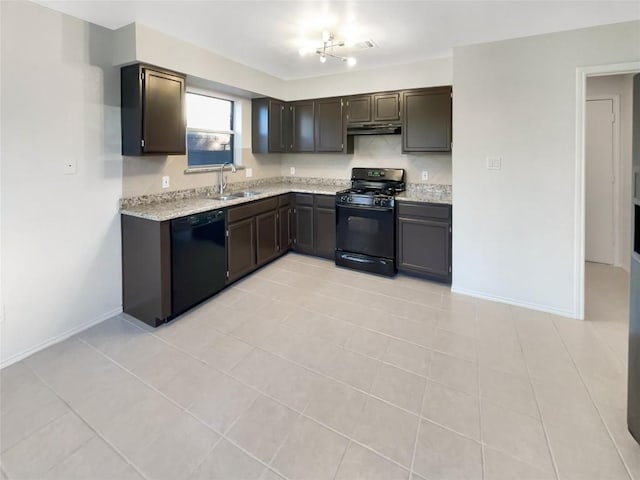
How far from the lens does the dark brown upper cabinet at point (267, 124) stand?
4.61 meters

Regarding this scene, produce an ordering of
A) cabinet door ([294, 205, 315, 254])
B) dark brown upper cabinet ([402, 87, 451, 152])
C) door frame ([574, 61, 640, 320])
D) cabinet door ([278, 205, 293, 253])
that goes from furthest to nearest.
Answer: cabinet door ([294, 205, 315, 254]), cabinet door ([278, 205, 293, 253]), dark brown upper cabinet ([402, 87, 451, 152]), door frame ([574, 61, 640, 320])

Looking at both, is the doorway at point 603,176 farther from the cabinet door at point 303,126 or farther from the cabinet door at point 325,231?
the cabinet door at point 303,126

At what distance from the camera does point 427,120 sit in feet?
12.8

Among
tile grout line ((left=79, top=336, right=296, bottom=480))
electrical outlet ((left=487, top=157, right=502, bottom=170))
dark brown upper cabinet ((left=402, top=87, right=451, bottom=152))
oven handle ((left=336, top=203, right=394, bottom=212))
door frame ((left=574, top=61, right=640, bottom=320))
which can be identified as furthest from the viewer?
oven handle ((left=336, top=203, right=394, bottom=212))

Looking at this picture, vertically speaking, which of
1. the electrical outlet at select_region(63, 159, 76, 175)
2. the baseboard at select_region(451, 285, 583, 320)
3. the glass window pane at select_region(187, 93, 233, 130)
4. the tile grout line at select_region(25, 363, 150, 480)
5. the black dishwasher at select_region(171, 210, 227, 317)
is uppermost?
the glass window pane at select_region(187, 93, 233, 130)

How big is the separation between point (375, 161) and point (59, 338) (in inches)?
152

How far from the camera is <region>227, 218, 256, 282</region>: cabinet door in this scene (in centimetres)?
362

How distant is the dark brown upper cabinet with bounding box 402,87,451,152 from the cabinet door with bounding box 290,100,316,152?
4.25 feet

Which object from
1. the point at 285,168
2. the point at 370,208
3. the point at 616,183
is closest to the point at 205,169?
the point at 285,168

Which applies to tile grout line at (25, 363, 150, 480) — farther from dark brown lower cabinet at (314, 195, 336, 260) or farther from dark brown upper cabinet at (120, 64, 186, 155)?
dark brown lower cabinet at (314, 195, 336, 260)

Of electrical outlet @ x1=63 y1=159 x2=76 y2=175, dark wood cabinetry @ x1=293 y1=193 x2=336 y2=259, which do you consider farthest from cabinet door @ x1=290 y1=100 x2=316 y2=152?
electrical outlet @ x1=63 y1=159 x2=76 y2=175

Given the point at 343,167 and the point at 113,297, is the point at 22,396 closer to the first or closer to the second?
the point at 113,297

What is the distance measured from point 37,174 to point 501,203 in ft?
12.5

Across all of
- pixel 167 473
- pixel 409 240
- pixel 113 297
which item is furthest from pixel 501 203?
pixel 113 297
